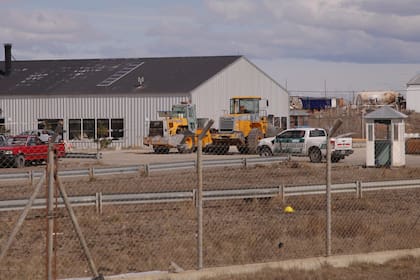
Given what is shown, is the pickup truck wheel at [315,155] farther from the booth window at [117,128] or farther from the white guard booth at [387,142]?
the booth window at [117,128]

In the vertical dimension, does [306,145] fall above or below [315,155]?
above

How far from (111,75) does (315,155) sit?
3061cm

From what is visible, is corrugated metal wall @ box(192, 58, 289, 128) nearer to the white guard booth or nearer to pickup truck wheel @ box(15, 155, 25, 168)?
the white guard booth

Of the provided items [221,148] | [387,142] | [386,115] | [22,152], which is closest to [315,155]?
[387,142]

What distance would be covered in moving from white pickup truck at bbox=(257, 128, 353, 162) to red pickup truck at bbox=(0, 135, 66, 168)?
10.9 metres

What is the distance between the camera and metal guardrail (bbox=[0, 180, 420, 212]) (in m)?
17.5

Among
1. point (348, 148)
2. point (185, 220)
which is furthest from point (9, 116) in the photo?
point (185, 220)

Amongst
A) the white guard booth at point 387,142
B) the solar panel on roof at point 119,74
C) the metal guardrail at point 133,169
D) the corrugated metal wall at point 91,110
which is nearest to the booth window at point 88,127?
the corrugated metal wall at point 91,110

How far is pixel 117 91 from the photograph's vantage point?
6075 centimetres

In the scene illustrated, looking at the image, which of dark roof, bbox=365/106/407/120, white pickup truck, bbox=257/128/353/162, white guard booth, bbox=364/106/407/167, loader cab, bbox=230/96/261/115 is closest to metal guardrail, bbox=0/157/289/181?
white pickup truck, bbox=257/128/353/162

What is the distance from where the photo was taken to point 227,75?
64188mm

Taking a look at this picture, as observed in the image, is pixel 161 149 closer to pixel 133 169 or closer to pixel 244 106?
pixel 244 106

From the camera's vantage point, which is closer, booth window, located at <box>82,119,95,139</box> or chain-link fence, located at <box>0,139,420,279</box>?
chain-link fence, located at <box>0,139,420,279</box>

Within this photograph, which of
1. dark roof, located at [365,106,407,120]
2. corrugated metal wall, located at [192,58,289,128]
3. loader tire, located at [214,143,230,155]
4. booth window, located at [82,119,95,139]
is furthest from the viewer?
Result: corrugated metal wall, located at [192,58,289,128]
